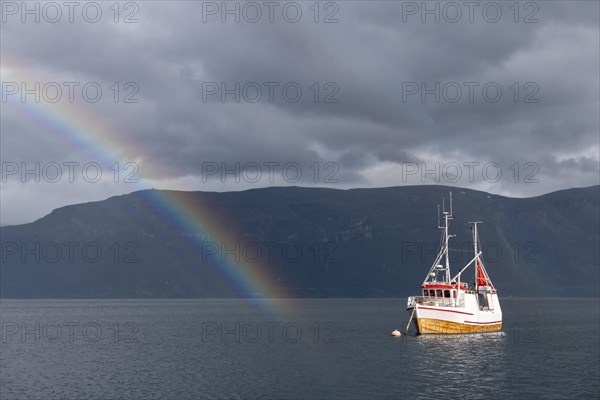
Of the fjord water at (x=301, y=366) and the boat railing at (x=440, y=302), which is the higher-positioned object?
the boat railing at (x=440, y=302)

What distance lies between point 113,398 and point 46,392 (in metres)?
8.75

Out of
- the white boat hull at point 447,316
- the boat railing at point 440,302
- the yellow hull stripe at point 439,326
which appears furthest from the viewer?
the boat railing at point 440,302

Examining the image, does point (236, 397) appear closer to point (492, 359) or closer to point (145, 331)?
point (492, 359)

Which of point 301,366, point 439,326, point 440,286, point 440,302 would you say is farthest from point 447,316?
point 301,366

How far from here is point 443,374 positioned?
80688 millimetres

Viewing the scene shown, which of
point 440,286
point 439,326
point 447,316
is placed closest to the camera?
point 447,316

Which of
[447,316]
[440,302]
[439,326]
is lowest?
[439,326]

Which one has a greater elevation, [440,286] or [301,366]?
[440,286]

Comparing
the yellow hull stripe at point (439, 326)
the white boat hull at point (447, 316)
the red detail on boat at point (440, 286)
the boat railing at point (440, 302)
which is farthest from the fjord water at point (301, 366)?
the red detail on boat at point (440, 286)

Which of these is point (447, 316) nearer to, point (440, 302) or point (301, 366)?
point (440, 302)

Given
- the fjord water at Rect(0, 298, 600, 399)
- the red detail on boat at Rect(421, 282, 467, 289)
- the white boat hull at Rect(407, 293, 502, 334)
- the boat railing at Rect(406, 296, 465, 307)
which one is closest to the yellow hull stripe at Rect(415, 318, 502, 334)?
the white boat hull at Rect(407, 293, 502, 334)

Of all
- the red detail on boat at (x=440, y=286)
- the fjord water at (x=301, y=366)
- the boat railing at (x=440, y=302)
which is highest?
the red detail on boat at (x=440, y=286)

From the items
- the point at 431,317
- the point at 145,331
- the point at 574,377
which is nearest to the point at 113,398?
the point at 574,377

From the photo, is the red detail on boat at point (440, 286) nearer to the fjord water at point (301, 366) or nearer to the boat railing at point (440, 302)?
the boat railing at point (440, 302)
